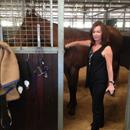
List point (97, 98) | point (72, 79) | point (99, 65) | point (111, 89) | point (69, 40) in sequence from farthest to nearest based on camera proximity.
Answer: point (69, 40)
point (72, 79)
point (97, 98)
point (99, 65)
point (111, 89)

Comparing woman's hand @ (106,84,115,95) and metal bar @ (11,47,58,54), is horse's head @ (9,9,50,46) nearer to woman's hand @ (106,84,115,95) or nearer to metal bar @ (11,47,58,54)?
metal bar @ (11,47,58,54)

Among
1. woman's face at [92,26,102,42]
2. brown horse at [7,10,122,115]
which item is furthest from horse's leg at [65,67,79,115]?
woman's face at [92,26,102,42]

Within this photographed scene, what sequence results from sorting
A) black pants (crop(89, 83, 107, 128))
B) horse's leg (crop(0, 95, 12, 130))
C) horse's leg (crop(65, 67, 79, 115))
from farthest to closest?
1. horse's leg (crop(65, 67, 79, 115))
2. black pants (crop(89, 83, 107, 128))
3. horse's leg (crop(0, 95, 12, 130))

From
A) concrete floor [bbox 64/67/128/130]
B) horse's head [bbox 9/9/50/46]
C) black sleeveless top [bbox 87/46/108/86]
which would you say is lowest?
concrete floor [bbox 64/67/128/130]

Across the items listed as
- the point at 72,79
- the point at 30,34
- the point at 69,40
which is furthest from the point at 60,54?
the point at 69,40

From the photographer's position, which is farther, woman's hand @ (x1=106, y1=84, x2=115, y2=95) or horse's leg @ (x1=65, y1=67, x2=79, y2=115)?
horse's leg @ (x1=65, y1=67, x2=79, y2=115)

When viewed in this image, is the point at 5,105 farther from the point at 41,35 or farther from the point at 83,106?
the point at 83,106

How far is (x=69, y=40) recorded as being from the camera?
3275 mm

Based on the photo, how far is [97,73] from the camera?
228 centimetres

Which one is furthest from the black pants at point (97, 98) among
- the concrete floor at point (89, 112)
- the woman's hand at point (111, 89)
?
the concrete floor at point (89, 112)

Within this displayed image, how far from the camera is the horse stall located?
6.88 feet

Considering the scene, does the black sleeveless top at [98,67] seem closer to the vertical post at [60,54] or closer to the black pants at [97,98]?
the black pants at [97,98]

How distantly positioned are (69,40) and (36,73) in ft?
4.07

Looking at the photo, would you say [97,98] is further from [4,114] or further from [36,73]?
[4,114]
